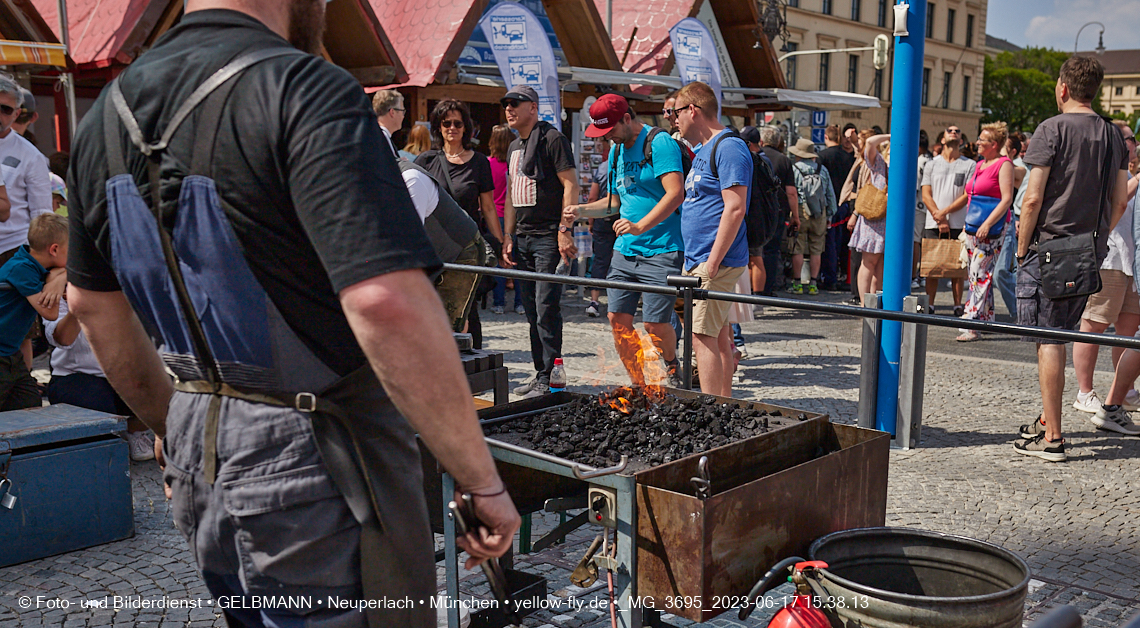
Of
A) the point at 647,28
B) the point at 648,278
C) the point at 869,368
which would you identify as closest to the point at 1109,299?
the point at 869,368

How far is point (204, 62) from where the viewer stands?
5.28 feet

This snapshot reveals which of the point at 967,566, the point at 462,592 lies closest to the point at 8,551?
the point at 462,592

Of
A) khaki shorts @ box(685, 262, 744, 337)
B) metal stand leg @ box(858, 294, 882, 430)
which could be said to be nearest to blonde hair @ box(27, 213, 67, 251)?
khaki shorts @ box(685, 262, 744, 337)

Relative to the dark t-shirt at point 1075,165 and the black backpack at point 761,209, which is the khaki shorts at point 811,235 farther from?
the dark t-shirt at point 1075,165

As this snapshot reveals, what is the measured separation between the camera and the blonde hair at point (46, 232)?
16.2ft

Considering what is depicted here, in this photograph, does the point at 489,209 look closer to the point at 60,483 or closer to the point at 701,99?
the point at 701,99

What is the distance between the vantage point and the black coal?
10.1ft

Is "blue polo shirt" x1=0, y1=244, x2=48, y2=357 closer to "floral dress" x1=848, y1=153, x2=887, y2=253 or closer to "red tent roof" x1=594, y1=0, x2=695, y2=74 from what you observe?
"floral dress" x1=848, y1=153, x2=887, y2=253

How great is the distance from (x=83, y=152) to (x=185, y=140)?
0.30m

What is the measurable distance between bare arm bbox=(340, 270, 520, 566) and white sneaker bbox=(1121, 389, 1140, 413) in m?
6.54

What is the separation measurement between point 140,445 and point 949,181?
28.7 ft

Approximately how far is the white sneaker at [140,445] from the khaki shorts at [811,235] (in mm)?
9293

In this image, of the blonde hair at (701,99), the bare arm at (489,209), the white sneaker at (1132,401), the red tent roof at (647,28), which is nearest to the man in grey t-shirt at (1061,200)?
the white sneaker at (1132,401)

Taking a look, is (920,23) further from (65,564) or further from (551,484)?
(65,564)
